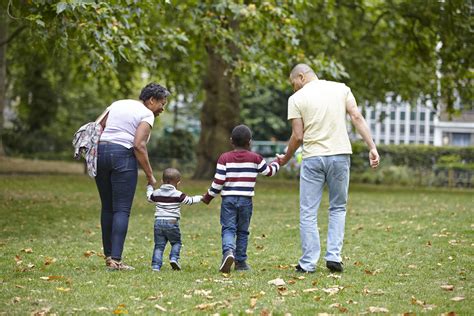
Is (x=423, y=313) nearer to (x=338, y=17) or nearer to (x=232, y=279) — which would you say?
(x=232, y=279)

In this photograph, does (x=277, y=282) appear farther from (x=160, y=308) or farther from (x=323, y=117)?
(x=323, y=117)

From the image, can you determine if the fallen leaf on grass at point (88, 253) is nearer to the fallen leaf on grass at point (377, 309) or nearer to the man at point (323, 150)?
the man at point (323, 150)

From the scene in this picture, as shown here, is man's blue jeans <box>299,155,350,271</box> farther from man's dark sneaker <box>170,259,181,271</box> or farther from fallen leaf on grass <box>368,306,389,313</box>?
fallen leaf on grass <box>368,306,389,313</box>

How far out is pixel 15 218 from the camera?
15656mm

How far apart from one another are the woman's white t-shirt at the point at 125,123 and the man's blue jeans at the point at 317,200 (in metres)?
1.66

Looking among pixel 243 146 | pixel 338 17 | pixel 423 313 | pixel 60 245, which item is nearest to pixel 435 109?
pixel 338 17

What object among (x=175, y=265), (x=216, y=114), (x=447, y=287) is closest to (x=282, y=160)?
(x=175, y=265)

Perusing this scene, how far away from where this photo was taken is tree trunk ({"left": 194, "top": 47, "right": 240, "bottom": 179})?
30.5m

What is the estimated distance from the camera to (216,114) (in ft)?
101

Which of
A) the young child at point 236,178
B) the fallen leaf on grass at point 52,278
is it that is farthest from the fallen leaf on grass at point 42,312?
the young child at point 236,178

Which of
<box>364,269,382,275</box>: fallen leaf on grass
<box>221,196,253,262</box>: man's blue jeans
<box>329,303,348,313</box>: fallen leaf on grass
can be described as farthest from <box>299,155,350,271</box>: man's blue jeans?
<box>329,303,348,313</box>: fallen leaf on grass

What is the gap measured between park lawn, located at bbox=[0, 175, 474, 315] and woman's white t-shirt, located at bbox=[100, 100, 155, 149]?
4.34 ft

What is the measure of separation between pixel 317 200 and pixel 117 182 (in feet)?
6.57

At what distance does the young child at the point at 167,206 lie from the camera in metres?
8.50
